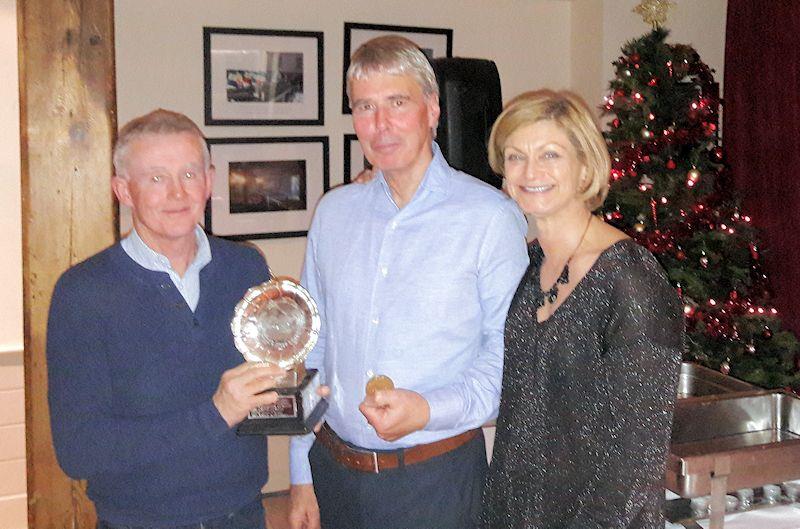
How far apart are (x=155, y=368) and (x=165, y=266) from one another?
0.21m

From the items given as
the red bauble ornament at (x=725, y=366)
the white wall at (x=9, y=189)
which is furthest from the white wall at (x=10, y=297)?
the red bauble ornament at (x=725, y=366)

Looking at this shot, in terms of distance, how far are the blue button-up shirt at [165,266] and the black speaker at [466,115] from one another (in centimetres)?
123

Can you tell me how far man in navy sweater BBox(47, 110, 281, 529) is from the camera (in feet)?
5.35

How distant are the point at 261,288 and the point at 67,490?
1753 mm

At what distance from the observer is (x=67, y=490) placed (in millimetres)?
3053

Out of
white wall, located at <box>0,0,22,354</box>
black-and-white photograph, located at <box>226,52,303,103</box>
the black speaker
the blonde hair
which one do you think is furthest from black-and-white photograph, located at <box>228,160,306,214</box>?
the blonde hair

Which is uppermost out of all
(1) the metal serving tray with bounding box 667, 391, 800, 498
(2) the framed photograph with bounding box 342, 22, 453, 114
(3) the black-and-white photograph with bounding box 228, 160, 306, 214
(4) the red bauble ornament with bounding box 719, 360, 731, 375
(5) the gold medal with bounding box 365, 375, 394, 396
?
(2) the framed photograph with bounding box 342, 22, 453, 114

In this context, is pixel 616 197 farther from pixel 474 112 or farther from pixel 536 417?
pixel 536 417

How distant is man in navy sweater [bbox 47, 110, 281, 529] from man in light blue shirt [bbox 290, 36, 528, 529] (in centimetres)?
26

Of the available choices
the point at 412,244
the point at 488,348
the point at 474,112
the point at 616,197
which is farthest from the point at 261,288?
the point at 616,197

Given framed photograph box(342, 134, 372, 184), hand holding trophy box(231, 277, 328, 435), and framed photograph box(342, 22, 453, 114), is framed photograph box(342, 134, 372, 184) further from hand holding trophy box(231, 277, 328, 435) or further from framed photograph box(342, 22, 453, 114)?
hand holding trophy box(231, 277, 328, 435)

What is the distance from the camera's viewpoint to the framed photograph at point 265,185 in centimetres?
411

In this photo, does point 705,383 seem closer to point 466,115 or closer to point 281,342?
point 466,115

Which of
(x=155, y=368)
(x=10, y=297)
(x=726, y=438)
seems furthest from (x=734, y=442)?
(x=10, y=297)
